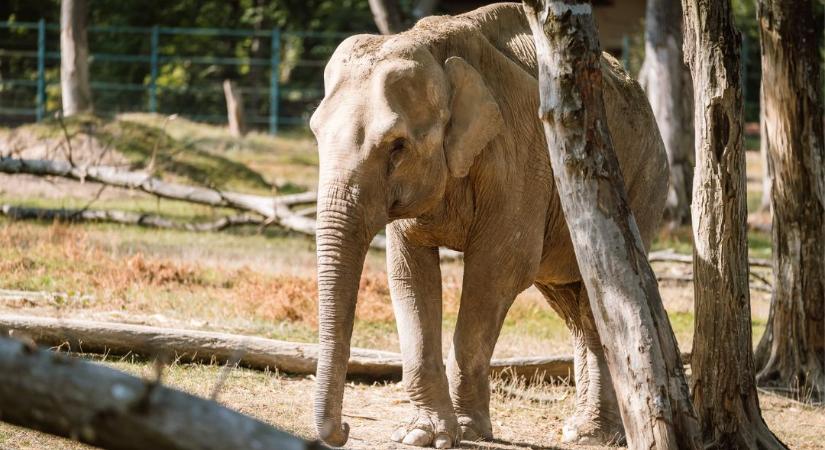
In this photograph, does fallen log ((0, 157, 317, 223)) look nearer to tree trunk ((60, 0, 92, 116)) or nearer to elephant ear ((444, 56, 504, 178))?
elephant ear ((444, 56, 504, 178))

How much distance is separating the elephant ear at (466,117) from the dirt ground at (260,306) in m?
1.72

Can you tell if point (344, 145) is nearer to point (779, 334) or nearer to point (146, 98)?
point (779, 334)

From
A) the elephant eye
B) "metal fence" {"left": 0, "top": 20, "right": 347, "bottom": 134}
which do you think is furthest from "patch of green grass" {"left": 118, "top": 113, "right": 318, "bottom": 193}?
the elephant eye

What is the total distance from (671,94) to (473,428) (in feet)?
40.3

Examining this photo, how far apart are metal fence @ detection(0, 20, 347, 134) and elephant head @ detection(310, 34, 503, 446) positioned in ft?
78.3

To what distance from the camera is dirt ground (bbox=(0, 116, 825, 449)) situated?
27.5ft

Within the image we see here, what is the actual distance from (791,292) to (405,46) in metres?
4.19

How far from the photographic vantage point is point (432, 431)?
732 centimetres

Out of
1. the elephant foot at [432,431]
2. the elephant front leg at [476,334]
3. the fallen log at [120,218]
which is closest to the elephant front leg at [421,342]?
the elephant foot at [432,431]

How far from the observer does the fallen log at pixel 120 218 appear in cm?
1590

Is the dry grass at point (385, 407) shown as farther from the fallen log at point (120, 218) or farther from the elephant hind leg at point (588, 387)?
the fallen log at point (120, 218)

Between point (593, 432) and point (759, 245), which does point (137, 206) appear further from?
point (593, 432)

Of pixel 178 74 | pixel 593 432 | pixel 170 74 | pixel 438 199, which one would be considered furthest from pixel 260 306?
pixel 170 74

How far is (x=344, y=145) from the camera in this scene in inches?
268
